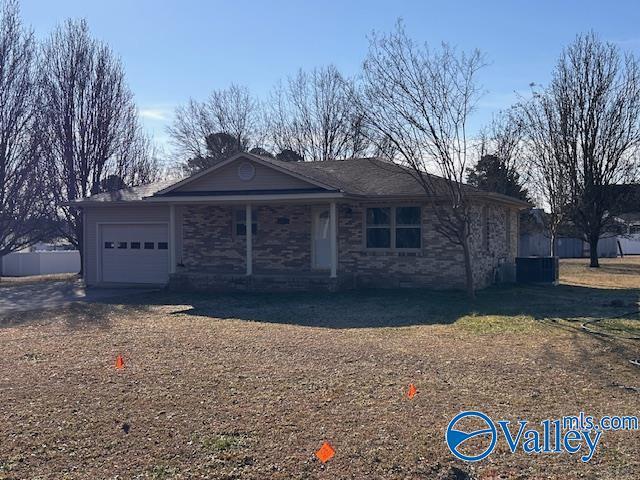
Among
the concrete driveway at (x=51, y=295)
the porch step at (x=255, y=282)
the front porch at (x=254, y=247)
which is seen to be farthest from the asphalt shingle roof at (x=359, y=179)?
the concrete driveway at (x=51, y=295)

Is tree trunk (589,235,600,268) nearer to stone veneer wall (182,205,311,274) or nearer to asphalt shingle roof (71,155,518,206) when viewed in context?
asphalt shingle roof (71,155,518,206)

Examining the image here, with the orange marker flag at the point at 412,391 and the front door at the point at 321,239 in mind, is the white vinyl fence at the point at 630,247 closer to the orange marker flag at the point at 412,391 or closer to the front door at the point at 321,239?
the front door at the point at 321,239

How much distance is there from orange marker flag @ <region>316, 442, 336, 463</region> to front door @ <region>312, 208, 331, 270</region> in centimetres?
1376

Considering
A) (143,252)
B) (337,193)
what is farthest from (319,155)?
(337,193)

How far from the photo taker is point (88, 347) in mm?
9773

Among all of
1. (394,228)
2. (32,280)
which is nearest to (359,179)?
(394,228)

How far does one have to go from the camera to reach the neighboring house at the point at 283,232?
694 inches

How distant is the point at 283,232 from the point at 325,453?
14.4 meters

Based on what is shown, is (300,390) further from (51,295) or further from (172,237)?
(51,295)

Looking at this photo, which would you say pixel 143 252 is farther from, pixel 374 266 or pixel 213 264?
pixel 374 266

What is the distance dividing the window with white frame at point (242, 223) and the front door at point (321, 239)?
193 cm

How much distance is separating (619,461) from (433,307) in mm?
9345

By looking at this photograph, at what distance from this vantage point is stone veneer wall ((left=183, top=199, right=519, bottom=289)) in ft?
58.0

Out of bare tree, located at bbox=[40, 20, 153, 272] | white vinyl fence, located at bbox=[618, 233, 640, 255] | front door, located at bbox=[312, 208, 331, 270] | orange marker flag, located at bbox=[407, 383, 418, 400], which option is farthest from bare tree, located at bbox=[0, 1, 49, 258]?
white vinyl fence, located at bbox=[618, 233, 640, 255]
